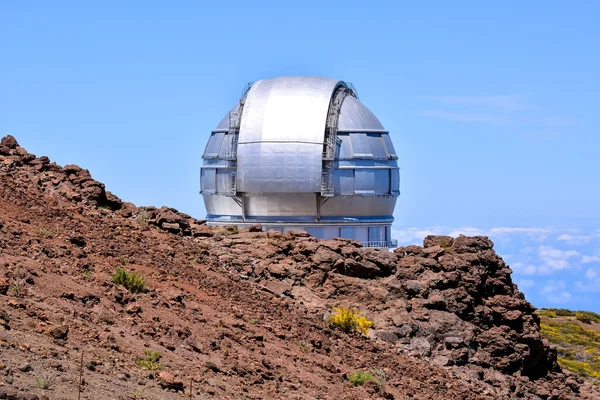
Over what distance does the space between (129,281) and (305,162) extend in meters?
15.7

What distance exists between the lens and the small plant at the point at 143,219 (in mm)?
20200

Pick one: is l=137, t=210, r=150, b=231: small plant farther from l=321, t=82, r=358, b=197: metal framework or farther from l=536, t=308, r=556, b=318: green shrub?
l=536, t=308, r=556, b=318: green shrub

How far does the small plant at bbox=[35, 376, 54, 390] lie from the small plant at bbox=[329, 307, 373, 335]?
351 inches

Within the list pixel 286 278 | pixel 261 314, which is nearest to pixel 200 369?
pixel 261 314

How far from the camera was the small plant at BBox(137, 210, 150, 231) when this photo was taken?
20200 mm

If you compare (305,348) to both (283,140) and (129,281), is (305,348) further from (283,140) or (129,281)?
(283,140)

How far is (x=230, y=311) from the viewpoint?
16578 millimetres

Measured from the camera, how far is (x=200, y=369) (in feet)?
42.8

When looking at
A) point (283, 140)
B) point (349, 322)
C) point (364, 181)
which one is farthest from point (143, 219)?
point (364, 181)

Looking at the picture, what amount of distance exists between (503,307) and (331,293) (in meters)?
4.25

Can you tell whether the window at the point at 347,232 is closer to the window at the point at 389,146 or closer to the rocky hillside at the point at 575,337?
the window at the point at 389,146

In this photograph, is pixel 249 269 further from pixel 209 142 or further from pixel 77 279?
pixel 209 142

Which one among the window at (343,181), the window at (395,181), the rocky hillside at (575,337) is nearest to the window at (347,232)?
the window at (343,181)

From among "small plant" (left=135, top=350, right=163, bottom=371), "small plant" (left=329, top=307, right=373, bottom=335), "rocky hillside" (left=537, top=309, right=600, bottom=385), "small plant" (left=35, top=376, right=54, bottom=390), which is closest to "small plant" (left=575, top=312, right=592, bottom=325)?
"rocky hillside" (left=537, top=309, right=600, bottom=385)
